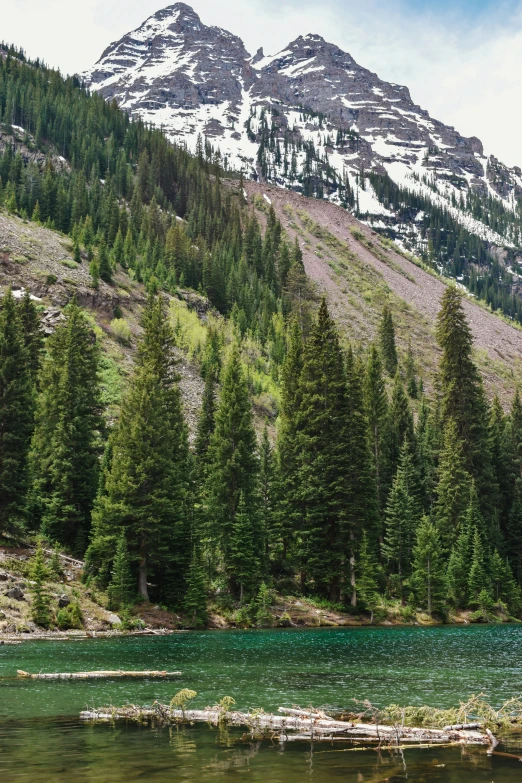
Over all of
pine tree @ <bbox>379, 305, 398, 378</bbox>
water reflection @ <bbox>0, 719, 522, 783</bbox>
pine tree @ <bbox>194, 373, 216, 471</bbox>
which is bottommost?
water reflection @ <bbox>0, 719, 522, 783</bbox>

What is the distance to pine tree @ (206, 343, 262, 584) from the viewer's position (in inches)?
1885

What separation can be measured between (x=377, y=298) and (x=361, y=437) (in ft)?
292

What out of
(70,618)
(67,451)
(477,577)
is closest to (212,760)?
(70,618)

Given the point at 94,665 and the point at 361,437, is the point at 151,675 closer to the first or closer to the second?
the point at 94,665

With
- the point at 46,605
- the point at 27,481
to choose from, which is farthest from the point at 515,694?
the point at 27,481

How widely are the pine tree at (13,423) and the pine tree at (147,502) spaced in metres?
5.11

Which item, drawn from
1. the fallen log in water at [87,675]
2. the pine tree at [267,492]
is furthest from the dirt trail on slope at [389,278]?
the fallen log in water at [87,675]

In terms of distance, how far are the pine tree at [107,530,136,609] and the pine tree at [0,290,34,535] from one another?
7.89 metres

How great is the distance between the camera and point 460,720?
13.7m

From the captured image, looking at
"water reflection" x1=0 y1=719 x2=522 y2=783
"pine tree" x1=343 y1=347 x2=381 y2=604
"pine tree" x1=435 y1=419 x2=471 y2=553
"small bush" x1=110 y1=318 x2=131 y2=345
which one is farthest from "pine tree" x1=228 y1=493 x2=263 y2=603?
"small bush" x1=110 y1=318 x2=131 y2=345

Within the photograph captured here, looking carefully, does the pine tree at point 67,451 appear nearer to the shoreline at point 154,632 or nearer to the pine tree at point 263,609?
the shoreline at point 154,632

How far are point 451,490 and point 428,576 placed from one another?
38.0ft

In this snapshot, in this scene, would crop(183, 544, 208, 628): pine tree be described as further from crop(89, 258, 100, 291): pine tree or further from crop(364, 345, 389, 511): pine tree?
crop(89, 258, 100, 291): pine tree

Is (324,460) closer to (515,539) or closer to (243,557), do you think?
(243,557)
